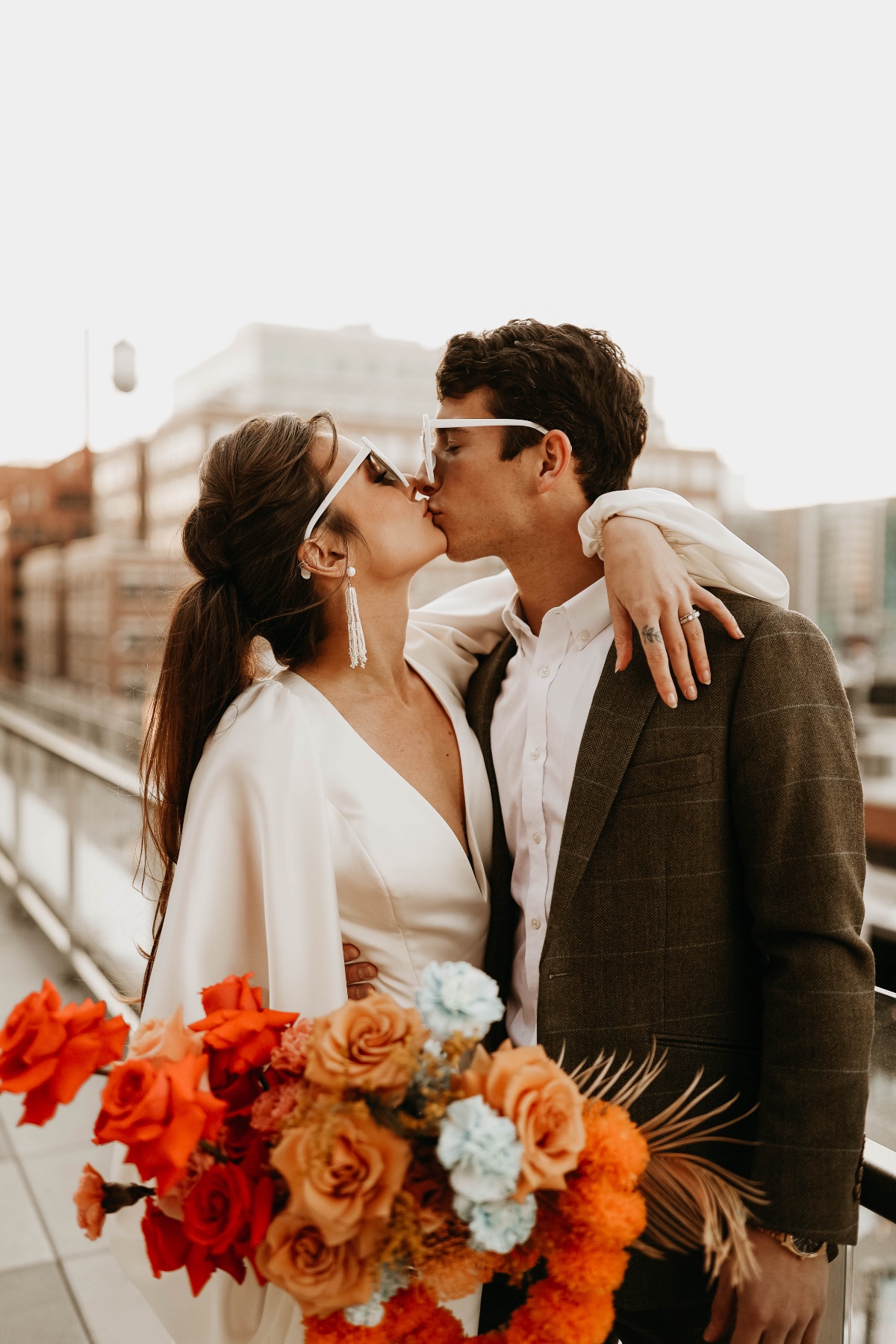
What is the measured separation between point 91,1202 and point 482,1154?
13.9 inches

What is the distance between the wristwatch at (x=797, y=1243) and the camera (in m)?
1.15

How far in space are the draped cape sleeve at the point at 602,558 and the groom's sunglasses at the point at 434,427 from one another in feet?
0.61

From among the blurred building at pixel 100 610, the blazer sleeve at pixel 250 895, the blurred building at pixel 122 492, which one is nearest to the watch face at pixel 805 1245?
the blazer sleeve at pixel 250 895

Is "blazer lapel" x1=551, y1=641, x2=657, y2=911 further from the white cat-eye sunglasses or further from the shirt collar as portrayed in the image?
the white cat-eye sunglasses

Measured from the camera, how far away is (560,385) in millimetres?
1674

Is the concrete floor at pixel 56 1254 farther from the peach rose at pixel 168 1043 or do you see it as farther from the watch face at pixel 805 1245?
the peach rose at pixel 168 1043

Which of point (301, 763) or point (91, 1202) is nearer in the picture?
point (91, 1202)

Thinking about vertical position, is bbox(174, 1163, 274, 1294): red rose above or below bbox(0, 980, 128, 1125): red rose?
below

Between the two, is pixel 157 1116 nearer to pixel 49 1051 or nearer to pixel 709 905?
pixel 49 1051

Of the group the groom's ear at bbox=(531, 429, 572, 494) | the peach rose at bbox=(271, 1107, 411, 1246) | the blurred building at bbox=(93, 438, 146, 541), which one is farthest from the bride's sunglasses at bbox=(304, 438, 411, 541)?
the blurred building at bbox=(93, 438, 146, 541)

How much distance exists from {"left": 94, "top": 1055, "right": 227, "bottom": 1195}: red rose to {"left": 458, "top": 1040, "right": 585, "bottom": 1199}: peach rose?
189mm

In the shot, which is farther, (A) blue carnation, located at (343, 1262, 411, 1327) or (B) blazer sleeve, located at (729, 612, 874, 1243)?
(B) blazer sleeve, located at (729, 612, 874, 1243)

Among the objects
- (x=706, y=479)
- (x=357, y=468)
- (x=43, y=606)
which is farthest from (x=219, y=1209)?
(x=706, y=479)

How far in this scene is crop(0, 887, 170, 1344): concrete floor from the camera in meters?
2.35
